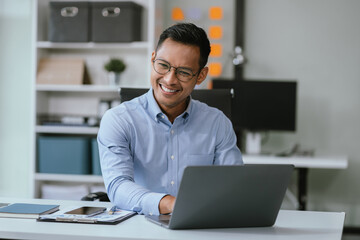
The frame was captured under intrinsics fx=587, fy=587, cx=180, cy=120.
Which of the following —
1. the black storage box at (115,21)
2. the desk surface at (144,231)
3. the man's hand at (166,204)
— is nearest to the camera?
the desk surface at (144,231)

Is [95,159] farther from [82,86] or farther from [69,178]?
[82,86]

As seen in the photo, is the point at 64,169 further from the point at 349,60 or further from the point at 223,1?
the point at 349,60

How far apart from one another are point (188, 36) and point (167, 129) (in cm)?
34

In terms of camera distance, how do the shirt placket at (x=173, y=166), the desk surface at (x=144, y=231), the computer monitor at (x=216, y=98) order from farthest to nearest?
the computer monitor at (x=216, y=98) → the shirt placket at (x=173, y=166) → the desk surface at (x=144, y=231)

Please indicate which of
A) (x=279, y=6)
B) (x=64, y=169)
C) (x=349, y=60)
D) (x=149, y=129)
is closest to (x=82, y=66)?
(x=64, y=169)

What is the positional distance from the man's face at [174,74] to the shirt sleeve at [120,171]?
169 millimetres

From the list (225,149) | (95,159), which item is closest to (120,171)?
(225,149)

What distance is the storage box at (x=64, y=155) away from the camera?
4371 millimetres

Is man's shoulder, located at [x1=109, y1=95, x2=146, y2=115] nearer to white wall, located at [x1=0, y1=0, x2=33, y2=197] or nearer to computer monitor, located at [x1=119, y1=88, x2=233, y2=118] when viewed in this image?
computer monitor, located at [x1=119, y1=88, x2=233, y2=118]

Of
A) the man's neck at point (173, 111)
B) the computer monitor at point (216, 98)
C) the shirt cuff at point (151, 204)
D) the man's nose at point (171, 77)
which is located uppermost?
the man's nose at point (171, 77)

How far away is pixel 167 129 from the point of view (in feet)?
6.81

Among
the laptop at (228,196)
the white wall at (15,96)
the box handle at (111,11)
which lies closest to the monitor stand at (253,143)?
the box handle at (111,11)

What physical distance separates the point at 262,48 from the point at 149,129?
2709 millimetres

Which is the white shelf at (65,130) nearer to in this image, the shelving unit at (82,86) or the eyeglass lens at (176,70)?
the shelving unit at (82,86)
